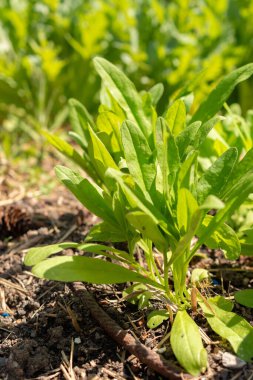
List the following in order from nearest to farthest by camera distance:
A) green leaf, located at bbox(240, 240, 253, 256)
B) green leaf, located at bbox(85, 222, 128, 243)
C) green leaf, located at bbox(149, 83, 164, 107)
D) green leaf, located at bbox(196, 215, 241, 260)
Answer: green leaf, located at bbox(196, 215, 241, 260)
green leaf, located at bbox(85, 222, 128, 243)
green leaf, located at bbox(240, 240, 253, 256)
green leaf, located at bbox(149, 83, 164, 107)

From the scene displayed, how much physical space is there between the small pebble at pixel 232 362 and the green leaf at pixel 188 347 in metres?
0.09

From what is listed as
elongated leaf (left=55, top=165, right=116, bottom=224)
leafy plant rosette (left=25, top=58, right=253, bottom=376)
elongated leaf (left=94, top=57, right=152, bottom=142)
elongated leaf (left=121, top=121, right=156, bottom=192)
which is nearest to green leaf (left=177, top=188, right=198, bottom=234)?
leafy plant rosette (left=25, top=58, right=253, bottom=376)

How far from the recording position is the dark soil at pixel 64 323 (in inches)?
55.6

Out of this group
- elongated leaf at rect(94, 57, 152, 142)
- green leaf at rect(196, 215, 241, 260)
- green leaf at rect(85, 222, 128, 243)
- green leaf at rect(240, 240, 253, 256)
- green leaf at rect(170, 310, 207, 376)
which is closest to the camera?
green leaf at rect(170, 310, 207, 376)

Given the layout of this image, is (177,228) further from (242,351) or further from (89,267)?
(242,351)

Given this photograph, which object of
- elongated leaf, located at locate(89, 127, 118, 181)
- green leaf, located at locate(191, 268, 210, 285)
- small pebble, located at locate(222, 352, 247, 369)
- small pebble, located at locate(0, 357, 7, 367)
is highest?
elongated leaf, located at locate(89, 127, 118, 181)

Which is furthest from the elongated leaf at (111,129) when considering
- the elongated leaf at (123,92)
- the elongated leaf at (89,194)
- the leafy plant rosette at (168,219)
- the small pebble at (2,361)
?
the small pebble at (2,361)

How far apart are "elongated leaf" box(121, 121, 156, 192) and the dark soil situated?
0.42m

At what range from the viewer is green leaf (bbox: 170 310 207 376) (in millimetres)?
1271

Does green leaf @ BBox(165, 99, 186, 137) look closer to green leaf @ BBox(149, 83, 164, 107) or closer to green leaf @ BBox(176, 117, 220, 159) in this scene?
green leaf @ BBox(176, 117, 220, 159)

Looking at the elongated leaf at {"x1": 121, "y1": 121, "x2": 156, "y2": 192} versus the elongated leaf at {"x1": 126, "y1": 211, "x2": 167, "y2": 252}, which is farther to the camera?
the elongated leaf at {"x1": 121, "y1": 121, "x2": 156, "y2": 192}

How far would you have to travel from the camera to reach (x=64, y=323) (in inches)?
62.4

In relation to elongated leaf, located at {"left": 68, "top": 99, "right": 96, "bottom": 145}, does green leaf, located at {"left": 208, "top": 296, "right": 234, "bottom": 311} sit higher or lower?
lower

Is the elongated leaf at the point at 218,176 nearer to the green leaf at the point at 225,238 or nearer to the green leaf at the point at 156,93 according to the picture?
the green leaf at the point at 225,238
